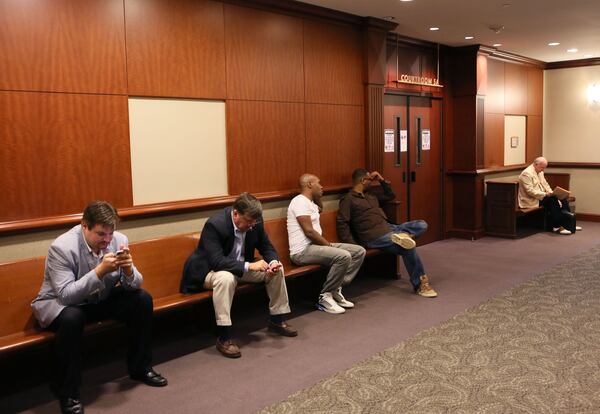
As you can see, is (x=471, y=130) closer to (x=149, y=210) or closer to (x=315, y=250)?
(x=315, y=250)

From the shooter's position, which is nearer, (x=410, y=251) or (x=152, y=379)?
(x=152, y=379)

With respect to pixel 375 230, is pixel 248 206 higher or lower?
higher

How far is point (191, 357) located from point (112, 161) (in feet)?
5.01

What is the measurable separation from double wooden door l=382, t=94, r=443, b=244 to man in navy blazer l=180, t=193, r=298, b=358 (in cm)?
336

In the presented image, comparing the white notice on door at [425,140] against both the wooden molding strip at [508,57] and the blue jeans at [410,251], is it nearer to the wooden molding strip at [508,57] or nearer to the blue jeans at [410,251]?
the wooden molding strip at [508,57]

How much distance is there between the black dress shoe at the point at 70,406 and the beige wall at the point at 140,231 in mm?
1004

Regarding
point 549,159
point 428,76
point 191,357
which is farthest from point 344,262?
point 549,159

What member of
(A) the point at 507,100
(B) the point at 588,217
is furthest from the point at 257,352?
(B) the point at 588,217

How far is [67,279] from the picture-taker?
3393 millimetres

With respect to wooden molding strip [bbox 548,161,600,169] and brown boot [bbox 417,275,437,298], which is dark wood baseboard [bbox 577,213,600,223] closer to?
wooden molding strip [bbox 548,161,600,169]

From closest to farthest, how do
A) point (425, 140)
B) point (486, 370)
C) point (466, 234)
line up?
1. point (486, 370)
2. point (425, 140)
3. point (466, 234)

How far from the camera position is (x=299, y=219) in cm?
523

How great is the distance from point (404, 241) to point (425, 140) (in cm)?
308

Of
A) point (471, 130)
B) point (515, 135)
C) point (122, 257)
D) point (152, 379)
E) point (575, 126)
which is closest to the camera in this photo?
point (122, 257)
